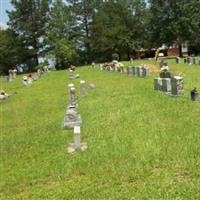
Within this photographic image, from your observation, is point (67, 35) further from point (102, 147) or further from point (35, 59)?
point (102, 147)

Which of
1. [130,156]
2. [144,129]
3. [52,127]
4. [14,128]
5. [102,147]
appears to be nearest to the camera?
[130,156]

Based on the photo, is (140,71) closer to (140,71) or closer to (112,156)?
(140,71)

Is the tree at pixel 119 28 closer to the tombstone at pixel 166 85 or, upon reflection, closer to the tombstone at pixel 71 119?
the tombstone at pixel 166 85

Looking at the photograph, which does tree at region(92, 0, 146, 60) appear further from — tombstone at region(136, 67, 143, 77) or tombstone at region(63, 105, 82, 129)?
tombstone at region(63, 105, 82, 129)

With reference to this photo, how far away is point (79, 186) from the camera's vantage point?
38.2 ft

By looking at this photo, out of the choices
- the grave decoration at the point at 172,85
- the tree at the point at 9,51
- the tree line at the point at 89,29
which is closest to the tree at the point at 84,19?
the tree line at the point at 89,29

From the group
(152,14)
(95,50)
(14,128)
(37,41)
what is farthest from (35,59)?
(14,128)

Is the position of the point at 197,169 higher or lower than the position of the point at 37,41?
lower

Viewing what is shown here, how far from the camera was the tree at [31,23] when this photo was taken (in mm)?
93250

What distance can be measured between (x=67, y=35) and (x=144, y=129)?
78.5 meters

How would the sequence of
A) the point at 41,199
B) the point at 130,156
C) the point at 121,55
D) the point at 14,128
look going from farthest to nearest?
the point at 121,55 < the point at 14,128 < the point at 130,156 < the point at 41,199

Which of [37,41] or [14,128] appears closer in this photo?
[14,128]

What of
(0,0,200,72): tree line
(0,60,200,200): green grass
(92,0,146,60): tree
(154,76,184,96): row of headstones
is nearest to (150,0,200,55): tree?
(0,0,200,72): tree line

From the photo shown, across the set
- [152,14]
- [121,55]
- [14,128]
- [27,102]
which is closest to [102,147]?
[14,128]
